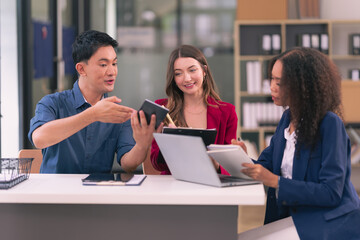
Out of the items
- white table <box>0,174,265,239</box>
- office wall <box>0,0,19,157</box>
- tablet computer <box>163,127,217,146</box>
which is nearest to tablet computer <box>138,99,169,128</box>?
tablet computer <box>163,127,217,146</box>

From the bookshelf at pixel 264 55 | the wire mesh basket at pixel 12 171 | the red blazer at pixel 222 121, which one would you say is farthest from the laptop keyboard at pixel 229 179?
the bookshelf at pixel 264 55

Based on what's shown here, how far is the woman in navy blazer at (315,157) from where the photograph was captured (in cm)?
177

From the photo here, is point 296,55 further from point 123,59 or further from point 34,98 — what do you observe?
point 123,59

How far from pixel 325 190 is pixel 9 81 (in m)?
3.11

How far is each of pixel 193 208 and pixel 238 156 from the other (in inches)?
10.7

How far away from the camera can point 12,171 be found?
6.31 ft

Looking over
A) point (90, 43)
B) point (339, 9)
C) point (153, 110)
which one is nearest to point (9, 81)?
point (90, 43)

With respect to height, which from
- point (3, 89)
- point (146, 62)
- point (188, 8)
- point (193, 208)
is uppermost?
point (188, 8)

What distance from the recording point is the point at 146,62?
6648 millimetres

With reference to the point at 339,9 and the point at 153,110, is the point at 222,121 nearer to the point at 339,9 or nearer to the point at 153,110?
the point at 153,110

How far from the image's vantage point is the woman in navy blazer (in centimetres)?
177

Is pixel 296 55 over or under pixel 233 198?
over

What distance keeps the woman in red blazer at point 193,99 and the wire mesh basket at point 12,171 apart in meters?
0.66

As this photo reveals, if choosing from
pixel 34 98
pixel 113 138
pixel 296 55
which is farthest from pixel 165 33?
pixel 296 55
